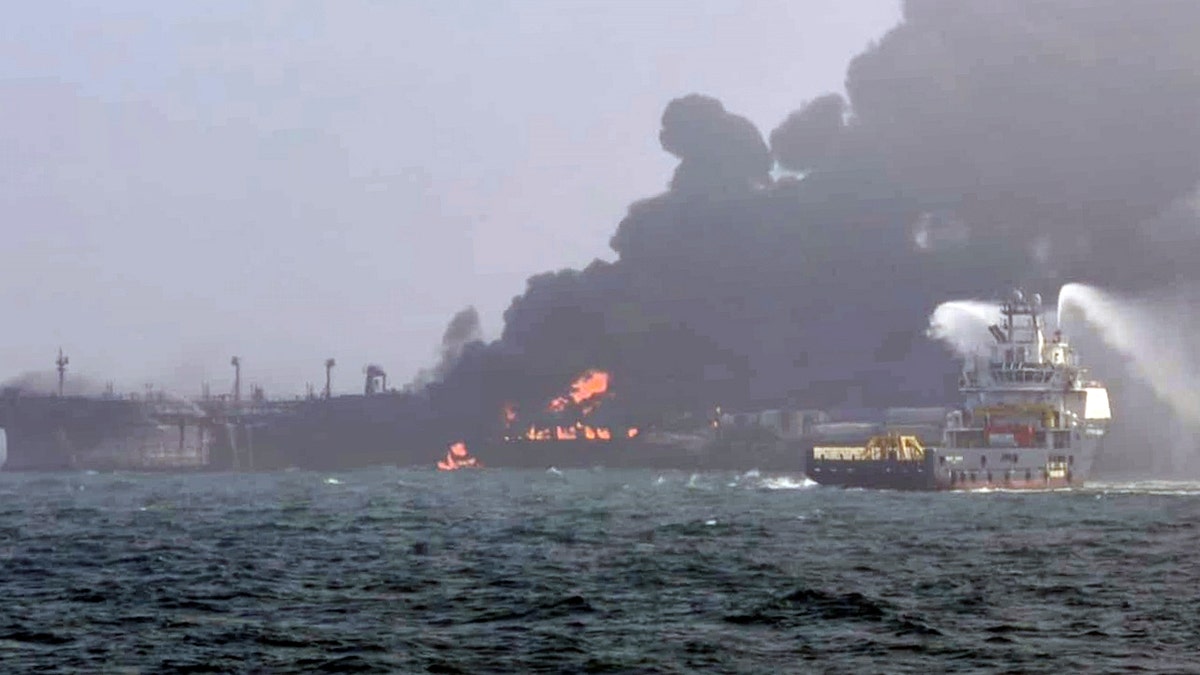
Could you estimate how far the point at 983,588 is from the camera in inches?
2817

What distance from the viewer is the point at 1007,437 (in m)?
180

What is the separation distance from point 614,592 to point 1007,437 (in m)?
116

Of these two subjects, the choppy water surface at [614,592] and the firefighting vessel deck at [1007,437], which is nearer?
the choppy water surface at [614,592]

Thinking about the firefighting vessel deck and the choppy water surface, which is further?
the firefighting vessel deck

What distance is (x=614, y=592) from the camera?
7169cm

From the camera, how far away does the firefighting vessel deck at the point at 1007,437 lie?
565 ft

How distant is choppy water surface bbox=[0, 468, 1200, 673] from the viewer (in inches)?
2117

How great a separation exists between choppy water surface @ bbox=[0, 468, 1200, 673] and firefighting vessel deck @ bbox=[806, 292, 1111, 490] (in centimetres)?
4056

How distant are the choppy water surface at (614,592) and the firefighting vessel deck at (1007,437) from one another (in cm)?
4056

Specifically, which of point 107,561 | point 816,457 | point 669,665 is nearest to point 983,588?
point 669,665

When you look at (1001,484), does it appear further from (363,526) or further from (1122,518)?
(363,526)

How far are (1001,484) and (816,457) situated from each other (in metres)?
23.2

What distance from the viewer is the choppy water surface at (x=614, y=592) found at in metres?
53.8

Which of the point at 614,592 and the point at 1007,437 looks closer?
the point at 614,592
